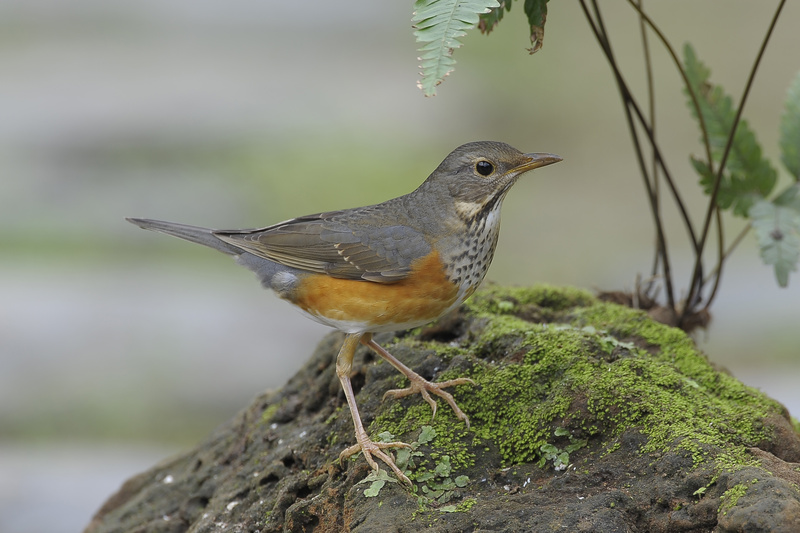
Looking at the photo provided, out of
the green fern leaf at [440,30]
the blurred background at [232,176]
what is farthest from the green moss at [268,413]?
the blurred background at [232,176]

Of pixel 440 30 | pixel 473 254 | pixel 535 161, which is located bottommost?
pixel 473 254

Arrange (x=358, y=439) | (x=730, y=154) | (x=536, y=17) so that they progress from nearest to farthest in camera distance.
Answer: (x=358, y=439) < (x=536, y=17) < (x=730, y=154)

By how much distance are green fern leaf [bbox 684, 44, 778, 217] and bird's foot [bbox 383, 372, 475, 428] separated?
2411mm

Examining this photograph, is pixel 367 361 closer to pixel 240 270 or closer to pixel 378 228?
pixel 378 228

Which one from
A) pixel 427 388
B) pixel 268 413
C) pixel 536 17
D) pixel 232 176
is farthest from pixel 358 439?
pixel 232 176

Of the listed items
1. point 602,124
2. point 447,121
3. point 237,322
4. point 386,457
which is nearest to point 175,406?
point 237,322

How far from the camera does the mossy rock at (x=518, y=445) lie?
3.90 meters

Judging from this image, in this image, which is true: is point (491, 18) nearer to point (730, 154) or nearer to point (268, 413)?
point (730, 154)

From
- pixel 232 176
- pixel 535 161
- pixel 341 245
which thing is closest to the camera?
pixel 535 161

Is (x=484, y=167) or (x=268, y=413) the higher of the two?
(x=484, y=167)

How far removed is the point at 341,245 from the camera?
213 inches

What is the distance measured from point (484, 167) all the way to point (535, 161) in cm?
31

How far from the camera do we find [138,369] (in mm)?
10602

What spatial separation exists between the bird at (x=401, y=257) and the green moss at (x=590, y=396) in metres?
0.20
